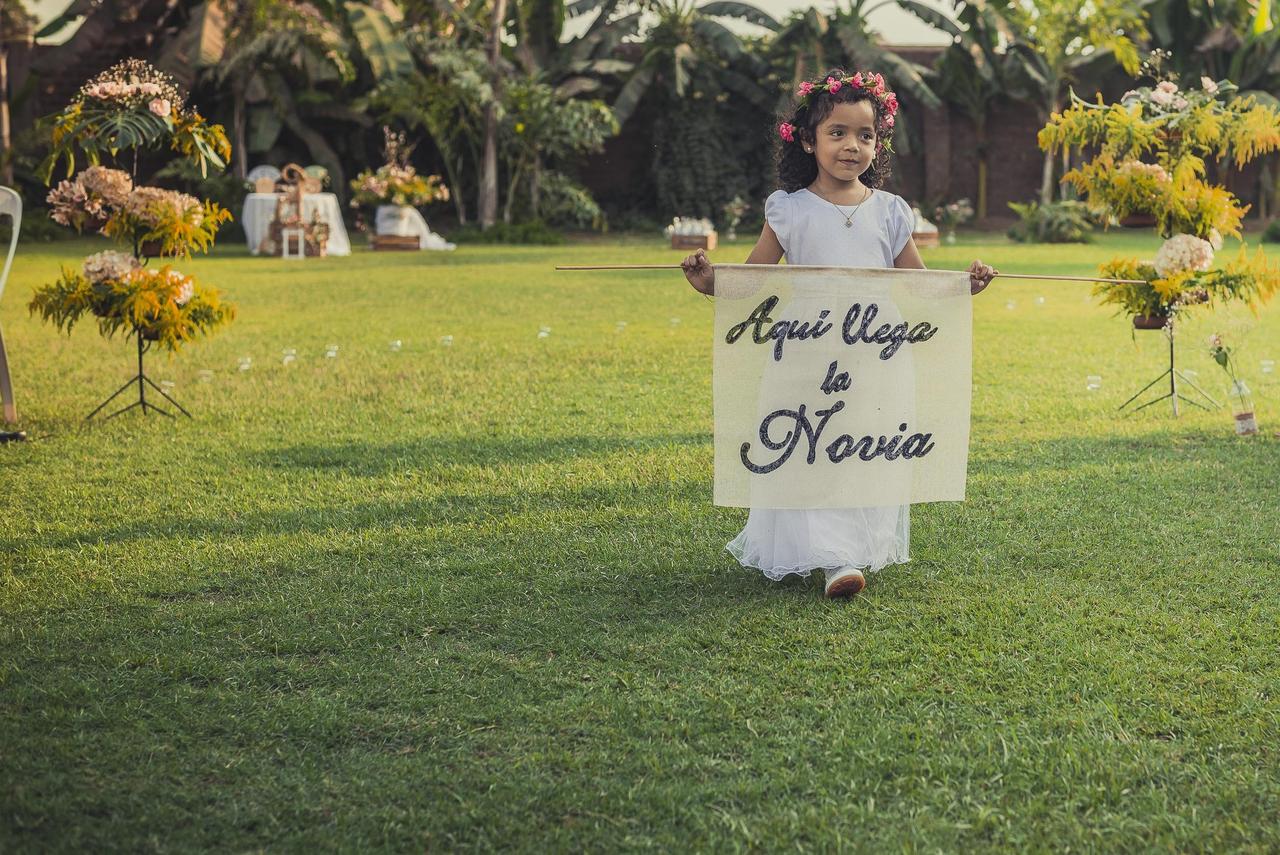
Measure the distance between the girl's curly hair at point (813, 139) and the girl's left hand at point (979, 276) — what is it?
1.33ft

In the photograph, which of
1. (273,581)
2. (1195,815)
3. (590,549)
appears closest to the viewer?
(1195,815)

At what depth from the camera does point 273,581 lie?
13.6ft

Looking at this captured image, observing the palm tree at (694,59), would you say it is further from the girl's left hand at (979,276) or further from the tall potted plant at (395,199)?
the girl's left hand at (979,276)

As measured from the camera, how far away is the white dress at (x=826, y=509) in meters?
4.00

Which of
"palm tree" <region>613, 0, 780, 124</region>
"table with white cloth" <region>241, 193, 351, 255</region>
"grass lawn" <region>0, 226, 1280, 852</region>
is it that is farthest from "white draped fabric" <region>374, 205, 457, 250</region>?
"grass lawn" <region>0, 226, 1280, 852</region>

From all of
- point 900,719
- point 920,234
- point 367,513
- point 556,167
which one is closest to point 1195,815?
point 900,719

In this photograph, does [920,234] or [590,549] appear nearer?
[590,549]

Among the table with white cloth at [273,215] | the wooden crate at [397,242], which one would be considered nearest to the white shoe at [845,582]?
the table with white cloth at [273,215]

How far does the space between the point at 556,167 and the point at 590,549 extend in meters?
22.7

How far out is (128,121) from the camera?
6.18 metres

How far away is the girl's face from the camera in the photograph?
3.91 meters

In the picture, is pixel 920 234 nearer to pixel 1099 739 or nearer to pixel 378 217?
pixel 378 217

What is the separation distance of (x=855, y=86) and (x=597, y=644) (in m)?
1.77

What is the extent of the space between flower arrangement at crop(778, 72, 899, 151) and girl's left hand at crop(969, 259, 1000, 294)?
497mm
